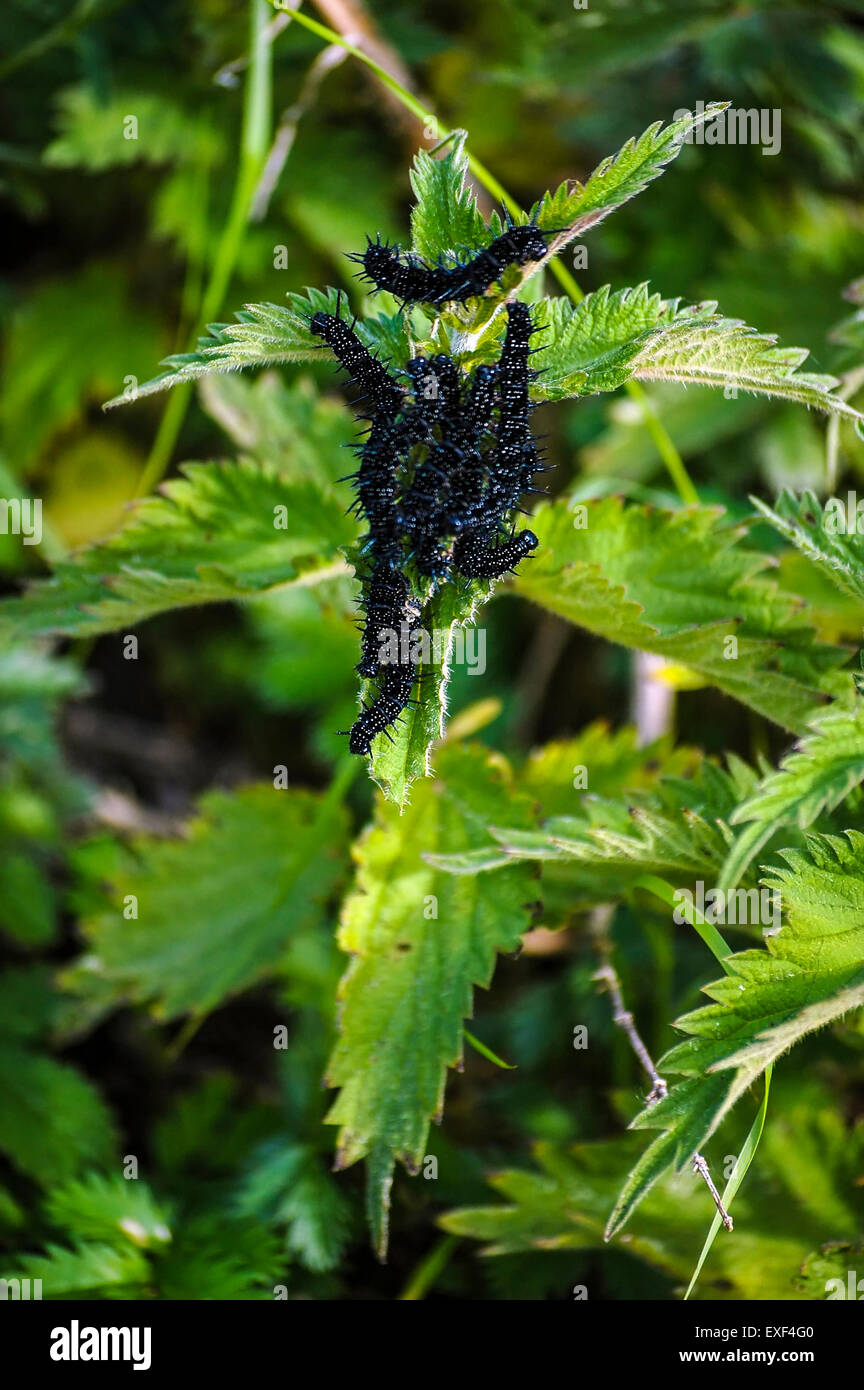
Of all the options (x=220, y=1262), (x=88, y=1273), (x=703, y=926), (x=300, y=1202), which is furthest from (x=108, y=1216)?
(x=703, y=926)

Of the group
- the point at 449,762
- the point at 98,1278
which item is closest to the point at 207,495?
the point at 449,762

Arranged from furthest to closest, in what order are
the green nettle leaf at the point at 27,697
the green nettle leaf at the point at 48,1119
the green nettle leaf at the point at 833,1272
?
the green nettle leaf at the point at 27,697 < the green nettle leaf at the point at 48,1119 < the green nettle leaf at the point at 833,1272

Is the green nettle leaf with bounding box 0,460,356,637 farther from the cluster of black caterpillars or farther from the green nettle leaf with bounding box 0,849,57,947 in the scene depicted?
the green nettle leaf with bounding box 0,849,57,947

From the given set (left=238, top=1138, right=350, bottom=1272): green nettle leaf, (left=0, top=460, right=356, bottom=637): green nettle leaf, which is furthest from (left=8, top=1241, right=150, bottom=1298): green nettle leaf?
(left=0, top=460, right=356, bottom=637): green nettle leaf

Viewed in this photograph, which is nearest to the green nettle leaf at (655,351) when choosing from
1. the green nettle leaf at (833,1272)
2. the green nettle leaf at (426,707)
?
the green nettle leaf at (426,707)

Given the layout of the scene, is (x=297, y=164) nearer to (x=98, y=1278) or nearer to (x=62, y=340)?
(x=62, y=340)

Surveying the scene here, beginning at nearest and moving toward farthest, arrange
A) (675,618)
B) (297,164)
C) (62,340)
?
(675,618) → (297,164) → (62,340)

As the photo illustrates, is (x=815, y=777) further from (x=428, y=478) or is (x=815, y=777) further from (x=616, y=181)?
(x=616, y=181)

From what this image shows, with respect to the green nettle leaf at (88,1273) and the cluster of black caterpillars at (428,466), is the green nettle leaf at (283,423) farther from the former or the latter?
the green nettle leaf at (88,1273)
